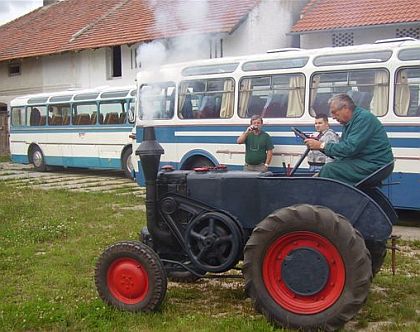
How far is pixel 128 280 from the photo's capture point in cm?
510

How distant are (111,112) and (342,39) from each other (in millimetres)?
7049

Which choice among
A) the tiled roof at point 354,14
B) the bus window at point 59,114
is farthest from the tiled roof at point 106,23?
the bus window at point 59,114

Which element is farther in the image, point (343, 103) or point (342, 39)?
point (342, 39)

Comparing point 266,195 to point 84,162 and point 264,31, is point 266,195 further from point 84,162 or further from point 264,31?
point 264,31

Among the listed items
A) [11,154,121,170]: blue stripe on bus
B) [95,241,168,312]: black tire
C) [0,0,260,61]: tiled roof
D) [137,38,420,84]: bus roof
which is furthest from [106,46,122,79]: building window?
[95,241,168,312]: black tire

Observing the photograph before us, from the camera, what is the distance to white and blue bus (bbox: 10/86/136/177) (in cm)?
1742

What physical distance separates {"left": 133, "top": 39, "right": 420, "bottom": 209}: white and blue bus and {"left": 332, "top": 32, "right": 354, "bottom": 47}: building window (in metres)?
7.36

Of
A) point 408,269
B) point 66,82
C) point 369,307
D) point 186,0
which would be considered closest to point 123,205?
point 186,0

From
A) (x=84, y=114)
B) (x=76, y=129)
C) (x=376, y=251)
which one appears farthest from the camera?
(x=76, y=129)

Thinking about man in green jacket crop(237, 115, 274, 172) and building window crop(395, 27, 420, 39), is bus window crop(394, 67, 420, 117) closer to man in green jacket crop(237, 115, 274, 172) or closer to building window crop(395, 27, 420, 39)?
man in green jacket crop(237, 115, 274, 172)

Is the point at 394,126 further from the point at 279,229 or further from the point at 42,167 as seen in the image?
the point at 42,167

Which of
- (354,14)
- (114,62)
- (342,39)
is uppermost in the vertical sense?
(354,14)

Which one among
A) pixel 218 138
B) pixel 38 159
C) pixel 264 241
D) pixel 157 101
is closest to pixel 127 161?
pixel 38 159

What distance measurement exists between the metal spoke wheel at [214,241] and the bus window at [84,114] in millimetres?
13524
